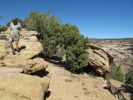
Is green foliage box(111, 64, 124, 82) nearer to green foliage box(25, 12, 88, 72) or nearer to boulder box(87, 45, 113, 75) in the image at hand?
green foliage box(25, 12, 88, 72)

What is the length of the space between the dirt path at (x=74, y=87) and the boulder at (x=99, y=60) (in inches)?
65.7

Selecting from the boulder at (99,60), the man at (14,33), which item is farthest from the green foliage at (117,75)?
the man at (14,33)

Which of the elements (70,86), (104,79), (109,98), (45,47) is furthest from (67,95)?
(45,47)

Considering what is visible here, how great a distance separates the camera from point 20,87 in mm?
18609

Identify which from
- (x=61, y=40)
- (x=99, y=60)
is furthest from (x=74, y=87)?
(x=61, y=40)

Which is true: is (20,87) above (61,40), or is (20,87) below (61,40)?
below

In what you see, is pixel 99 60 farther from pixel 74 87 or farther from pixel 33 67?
pixel 33 67

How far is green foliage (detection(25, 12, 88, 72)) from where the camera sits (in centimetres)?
3231

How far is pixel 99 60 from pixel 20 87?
1581cm

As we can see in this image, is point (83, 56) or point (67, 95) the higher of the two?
point (83, 56)

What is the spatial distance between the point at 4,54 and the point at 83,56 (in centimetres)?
921

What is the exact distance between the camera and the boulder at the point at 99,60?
3247 cm

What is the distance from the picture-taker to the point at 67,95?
24.8m

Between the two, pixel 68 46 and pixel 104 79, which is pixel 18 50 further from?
pixel 104 79
